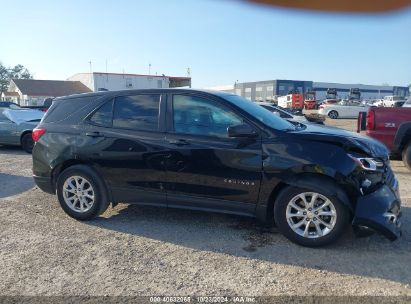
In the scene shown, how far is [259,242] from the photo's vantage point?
4203 mm

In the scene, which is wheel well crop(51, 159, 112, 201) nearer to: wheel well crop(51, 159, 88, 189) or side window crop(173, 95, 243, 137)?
wheel well crop(51, 159, 88, 189)

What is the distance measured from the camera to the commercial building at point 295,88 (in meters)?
83.6

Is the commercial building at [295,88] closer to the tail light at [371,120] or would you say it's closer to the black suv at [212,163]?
the tail light at [371,120]

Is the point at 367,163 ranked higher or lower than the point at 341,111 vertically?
higher

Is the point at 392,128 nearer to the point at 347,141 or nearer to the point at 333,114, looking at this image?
the point at 347,141

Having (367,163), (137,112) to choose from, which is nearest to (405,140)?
(367,163)

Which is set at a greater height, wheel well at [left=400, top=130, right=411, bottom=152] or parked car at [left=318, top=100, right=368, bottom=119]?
wheel well at [left=400, top=130, right=411, bottom=152]

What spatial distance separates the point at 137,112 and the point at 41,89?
51.0 m

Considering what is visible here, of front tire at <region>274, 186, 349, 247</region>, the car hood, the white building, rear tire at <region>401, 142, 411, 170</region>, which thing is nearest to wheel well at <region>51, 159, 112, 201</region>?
front tire at <region>274, 186, 349, 247</region>

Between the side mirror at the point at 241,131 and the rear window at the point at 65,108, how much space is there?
2.04 meters

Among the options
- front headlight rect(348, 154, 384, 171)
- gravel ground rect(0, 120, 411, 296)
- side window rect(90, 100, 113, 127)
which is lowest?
gravel ground rect(0, 120, 411, 296)

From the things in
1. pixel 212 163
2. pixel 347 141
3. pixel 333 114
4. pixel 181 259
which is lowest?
pixel 333 114

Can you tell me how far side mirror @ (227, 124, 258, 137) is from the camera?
13.5 feet

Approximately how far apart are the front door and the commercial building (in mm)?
71500
